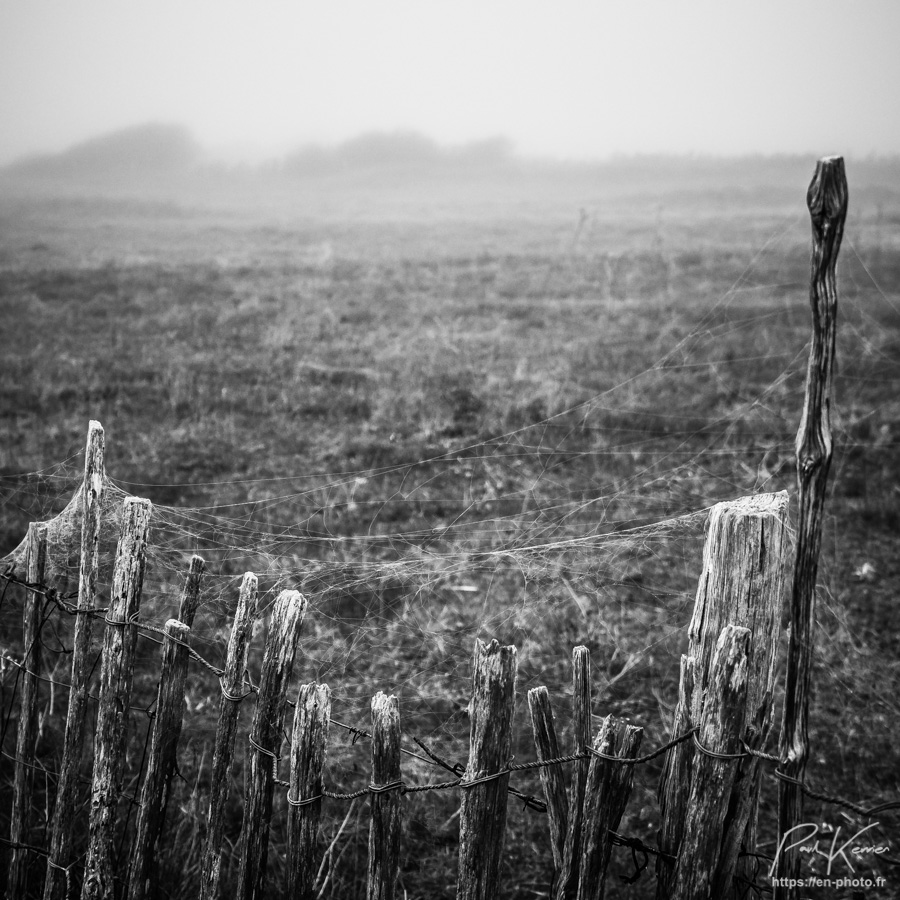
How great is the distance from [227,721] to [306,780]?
0.40 meters

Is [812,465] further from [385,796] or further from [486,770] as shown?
[385,796]

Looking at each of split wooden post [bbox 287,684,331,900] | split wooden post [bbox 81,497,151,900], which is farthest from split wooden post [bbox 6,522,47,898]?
split wooden post [bbox 287,684,331,900]

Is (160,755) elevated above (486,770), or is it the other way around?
(486,770)

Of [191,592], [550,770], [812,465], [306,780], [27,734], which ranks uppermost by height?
[812,465]

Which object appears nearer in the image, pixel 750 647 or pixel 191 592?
pixel 750 647

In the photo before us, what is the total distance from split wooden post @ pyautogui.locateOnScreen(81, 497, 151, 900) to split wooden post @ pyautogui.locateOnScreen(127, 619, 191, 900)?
0.16 metres

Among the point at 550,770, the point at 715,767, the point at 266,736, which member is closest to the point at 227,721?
the point at 266,736

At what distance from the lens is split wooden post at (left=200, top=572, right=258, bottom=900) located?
2283 mm

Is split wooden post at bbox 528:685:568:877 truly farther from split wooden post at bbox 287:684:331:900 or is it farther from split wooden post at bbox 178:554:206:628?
split wooden post at bbox 178:554:206:628

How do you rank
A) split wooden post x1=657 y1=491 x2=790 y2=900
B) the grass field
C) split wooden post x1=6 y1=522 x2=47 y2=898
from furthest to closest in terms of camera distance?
1. the grass field
2. split wooden post x1=6 y1=522 x2=47 y2=898
3. split wooden post x1=657 y1=491 x2=790 y2=900

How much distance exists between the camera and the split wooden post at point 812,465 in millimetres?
2189

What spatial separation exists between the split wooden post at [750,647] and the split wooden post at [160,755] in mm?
1804

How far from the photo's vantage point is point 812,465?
7.73 ft

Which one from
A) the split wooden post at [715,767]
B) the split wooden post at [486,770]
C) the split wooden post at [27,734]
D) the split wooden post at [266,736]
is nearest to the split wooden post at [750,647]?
the split wooden post at [715,767]
